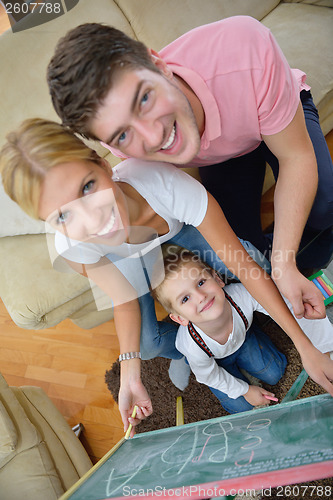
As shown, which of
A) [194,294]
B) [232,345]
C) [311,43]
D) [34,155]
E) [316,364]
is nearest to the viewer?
[34,155]

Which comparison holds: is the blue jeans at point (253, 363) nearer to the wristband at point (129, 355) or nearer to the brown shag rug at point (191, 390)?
the brown shag rug at point (191, 390)

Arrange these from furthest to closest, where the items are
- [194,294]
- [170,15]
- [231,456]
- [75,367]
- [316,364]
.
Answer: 1. [75,367]
2. [170,15]
3. [194,294]
4. [316,364]
5. [231,456]

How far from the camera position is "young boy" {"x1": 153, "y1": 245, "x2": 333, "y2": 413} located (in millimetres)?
1144

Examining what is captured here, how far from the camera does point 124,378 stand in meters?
1.15

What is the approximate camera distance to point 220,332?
1.21 metres

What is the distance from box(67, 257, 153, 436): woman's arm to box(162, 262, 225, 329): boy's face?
117 mm

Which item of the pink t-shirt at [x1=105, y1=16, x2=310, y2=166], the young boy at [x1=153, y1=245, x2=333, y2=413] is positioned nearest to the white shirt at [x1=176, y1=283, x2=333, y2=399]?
the young boy at [x1=153, y1=245, x2=333, y2=413]

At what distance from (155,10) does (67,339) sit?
141 centimetres

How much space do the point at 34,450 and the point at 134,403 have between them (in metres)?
0.41

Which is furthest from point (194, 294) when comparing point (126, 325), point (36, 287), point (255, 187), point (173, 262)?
point (36, 287)

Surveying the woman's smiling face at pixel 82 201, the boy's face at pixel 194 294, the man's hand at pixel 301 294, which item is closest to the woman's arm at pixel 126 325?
the boy's face at pixel 194 294

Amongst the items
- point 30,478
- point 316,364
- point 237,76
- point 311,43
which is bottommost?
point 30,478

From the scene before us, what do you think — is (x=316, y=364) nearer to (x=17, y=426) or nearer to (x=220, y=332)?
(x=220, y=332)

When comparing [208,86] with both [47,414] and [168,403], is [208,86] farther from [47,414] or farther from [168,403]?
[47,414]
